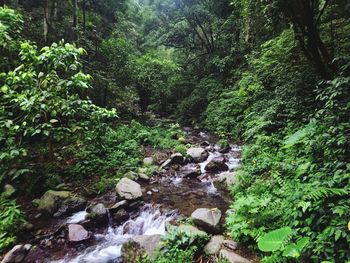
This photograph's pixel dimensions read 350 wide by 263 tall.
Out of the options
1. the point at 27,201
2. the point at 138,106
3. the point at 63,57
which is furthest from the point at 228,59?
the point at 27,201

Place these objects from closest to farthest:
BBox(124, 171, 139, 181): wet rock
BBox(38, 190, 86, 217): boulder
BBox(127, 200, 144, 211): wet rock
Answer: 1. BBox(38, 190, 86, 217): boulder
2. BBox(127, 200, 144, 211): wet rock
3. BBox(124, 171, 139, 181): wet rock

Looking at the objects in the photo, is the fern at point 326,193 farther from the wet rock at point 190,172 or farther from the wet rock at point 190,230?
the wet rock at point 190,172

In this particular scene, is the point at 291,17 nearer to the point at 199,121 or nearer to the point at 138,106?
the point at 199,121

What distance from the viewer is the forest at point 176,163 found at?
423 cm

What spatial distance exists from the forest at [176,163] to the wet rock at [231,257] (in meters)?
0.05

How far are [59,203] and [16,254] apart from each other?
1.84 metres

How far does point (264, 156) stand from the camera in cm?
686

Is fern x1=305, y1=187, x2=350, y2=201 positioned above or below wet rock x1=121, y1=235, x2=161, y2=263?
above

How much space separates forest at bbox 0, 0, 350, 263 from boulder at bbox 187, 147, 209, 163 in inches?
2.6

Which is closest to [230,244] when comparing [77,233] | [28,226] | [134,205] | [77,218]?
[134,205]

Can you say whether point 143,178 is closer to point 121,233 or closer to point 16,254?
point 121,233

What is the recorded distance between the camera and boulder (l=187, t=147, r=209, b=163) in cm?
1068

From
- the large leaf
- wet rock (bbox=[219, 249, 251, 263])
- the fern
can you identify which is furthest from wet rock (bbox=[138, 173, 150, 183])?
the large leaf

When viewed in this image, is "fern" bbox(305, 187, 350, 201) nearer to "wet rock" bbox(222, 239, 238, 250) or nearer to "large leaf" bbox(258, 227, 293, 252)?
"large leaf" bbox(258, 227, 293, 252)
